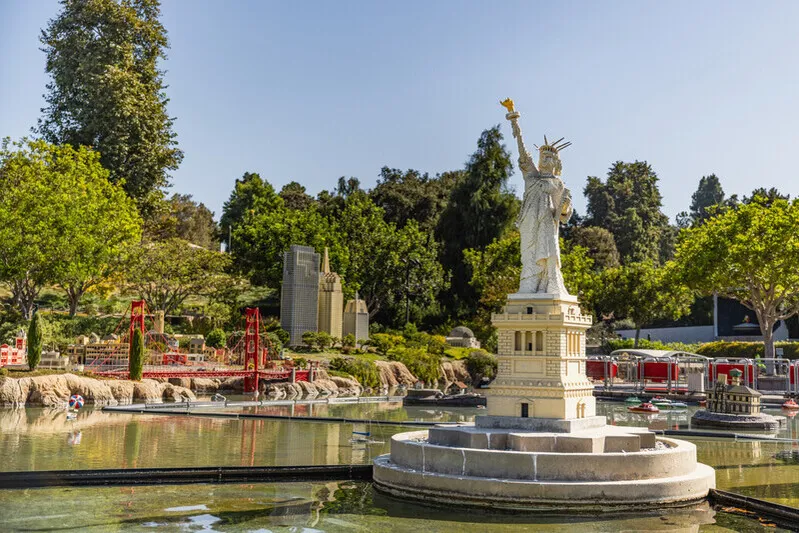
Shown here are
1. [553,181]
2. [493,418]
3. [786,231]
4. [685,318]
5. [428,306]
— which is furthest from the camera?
[685,318]

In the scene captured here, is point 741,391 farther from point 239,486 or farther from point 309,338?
point 309,338

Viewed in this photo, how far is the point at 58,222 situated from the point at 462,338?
96.0 ft

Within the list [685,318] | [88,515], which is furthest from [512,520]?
[685,318]

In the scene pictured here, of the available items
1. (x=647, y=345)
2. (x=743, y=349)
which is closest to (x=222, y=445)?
(x=743, y=349)

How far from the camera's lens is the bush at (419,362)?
5031cm

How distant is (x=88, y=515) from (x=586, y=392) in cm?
1032

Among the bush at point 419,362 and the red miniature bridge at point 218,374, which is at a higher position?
the bush at point 419,362

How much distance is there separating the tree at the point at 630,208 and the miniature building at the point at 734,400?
185ft

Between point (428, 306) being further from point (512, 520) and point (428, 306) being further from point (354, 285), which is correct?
point (512, 520)

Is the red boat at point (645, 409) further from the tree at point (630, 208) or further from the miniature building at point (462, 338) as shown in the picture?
the tree at point (630, 208)

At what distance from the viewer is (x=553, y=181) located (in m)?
18.7

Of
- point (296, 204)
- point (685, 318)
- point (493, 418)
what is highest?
point (296, 204)

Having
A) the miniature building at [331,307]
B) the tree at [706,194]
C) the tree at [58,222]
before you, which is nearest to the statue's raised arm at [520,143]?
the tree at [58,222]

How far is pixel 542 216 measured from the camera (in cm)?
1847
